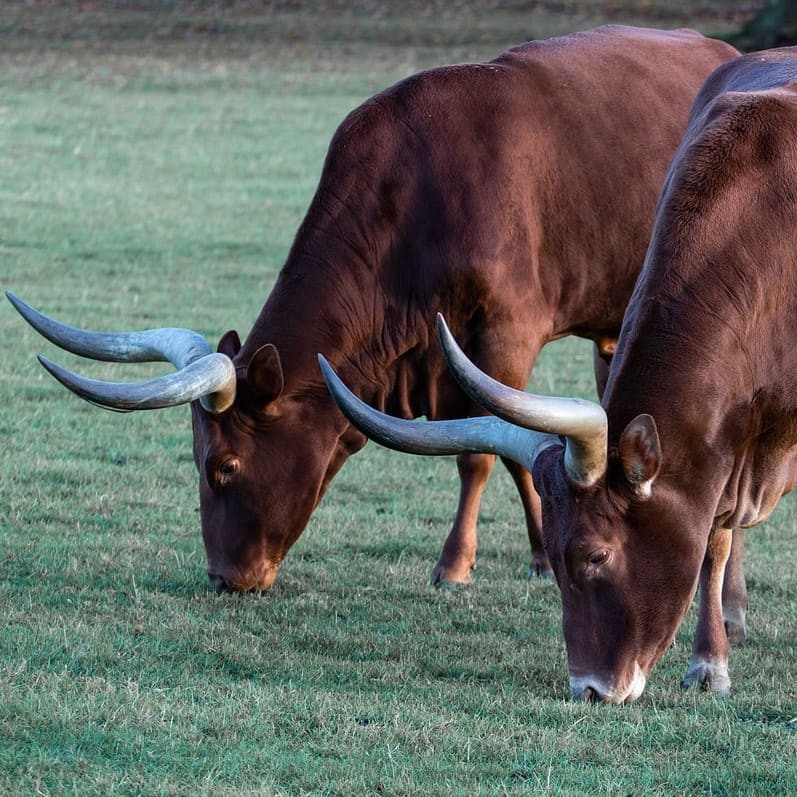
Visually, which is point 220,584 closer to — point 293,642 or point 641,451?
point 293,642

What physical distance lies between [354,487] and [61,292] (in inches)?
191

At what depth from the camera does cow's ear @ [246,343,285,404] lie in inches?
246

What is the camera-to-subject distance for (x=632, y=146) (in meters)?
7.32

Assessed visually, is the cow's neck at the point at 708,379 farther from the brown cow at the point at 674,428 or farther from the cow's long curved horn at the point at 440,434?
the cow's long curved horn at the point at 440,434

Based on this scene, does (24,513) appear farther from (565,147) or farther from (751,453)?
(751,453)

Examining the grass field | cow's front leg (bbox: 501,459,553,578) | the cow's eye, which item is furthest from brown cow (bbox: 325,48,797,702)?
cow's front leg (bbox: 501,459,553,578)

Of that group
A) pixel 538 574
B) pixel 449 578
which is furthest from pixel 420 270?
pixel 538 574

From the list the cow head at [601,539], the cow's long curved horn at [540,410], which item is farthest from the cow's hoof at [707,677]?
the cow's long curved horn at [540,410]

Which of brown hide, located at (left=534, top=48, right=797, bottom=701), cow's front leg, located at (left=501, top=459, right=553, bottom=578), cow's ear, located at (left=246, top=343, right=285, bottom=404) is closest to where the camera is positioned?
brown hide, located at (left=534, top=48, right=797, bottom=701)

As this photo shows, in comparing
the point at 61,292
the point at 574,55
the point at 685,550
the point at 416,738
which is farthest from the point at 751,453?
the point at 61,292

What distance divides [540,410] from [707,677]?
56.2 inches

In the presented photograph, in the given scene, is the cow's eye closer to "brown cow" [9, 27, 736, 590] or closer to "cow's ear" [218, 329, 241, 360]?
"brown cow" [9, 27, 736, 590]

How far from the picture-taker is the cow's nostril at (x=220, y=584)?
6.41m

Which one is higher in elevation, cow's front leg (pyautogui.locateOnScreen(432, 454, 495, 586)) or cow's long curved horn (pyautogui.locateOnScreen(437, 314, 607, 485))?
cow's long curved horn (pyautogui.locateOnScreen(437, 314, 607, 485))
